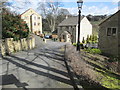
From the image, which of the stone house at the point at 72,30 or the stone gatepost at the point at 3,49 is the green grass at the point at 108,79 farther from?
the stone house at the point at 72,30

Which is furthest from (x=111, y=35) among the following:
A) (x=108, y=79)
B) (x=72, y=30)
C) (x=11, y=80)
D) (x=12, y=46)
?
(x=72, y=30)

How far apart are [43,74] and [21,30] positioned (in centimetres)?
890

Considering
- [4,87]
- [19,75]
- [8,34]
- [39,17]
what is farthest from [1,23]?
[39,17]

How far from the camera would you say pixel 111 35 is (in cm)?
1473

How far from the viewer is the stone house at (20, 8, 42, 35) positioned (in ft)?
140

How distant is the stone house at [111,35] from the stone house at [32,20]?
1260 inches

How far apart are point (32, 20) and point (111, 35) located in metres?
35.1

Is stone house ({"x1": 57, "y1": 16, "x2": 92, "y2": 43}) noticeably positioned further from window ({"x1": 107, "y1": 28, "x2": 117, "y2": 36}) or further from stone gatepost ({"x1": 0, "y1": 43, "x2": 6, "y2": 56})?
stone gatepost ({"x1": 0, "y1": 43, "x2": 6, "y2": 56})

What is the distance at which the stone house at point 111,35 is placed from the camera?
1387cm

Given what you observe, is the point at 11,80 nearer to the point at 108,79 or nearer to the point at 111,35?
the point at 108,79

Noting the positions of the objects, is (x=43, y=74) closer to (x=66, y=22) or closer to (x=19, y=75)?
(x=19, y=75)

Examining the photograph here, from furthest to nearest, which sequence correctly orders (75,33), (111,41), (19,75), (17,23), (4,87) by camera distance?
1. (75,33)
2. (111,41)
3. (17,23)
4. (19,75)
5. (4,87)

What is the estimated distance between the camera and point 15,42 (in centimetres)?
1087

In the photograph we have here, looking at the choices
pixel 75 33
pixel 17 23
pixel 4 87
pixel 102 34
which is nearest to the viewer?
pixel 4 87
